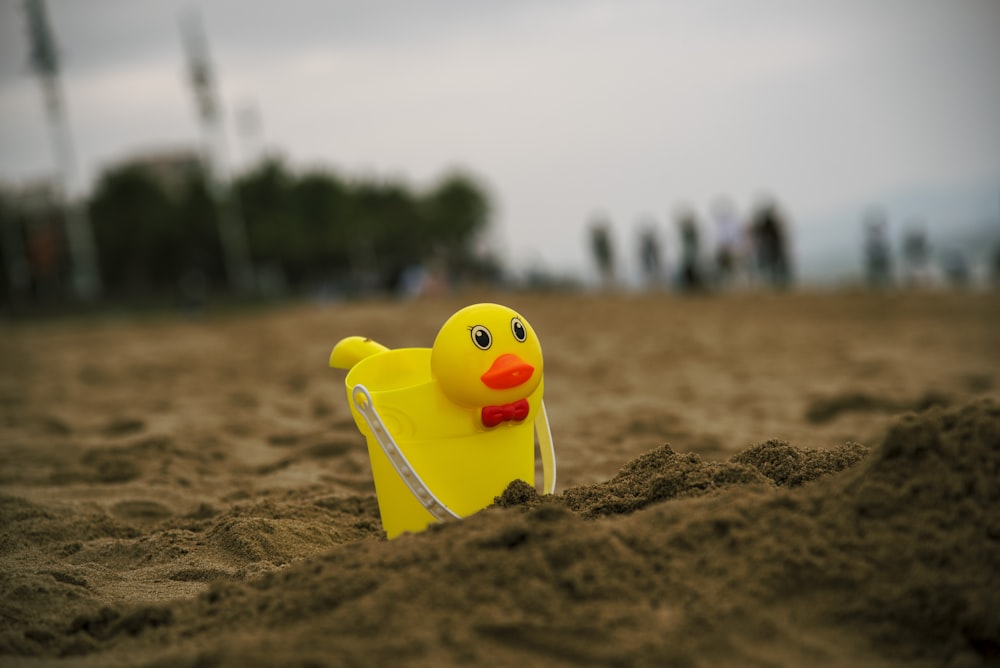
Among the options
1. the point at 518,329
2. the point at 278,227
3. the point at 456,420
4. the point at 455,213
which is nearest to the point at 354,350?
the point at 456,420

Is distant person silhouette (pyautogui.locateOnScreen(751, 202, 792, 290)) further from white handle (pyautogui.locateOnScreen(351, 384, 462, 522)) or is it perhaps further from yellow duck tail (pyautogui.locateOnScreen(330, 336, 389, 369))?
white handle (pyautogui.locateOnScreen(351, 384, 462, 522))

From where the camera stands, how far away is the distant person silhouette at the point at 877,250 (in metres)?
19.3

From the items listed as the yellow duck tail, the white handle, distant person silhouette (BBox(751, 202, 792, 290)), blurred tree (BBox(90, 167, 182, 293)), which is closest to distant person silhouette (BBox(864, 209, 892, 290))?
distant person silhouette (BBox(751, 202, 792, 290))

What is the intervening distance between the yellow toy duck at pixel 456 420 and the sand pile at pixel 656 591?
356 millimetres

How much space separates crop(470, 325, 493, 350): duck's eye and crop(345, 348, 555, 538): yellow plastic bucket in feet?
0.72

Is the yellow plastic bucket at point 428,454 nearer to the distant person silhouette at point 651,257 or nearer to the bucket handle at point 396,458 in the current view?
the bucket handle at point 396,458

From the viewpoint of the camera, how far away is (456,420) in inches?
122

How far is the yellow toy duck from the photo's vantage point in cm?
299

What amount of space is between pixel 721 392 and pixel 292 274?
58.0 m

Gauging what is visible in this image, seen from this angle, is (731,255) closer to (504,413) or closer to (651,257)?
(651,257)

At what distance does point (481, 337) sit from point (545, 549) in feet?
2.93

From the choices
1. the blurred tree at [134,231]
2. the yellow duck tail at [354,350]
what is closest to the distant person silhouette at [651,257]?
the yellow duck tail at [354,350]

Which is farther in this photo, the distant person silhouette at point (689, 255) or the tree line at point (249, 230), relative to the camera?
the tree line at point (249, 230)

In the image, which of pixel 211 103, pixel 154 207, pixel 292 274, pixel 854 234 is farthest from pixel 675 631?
pixel 292 274
